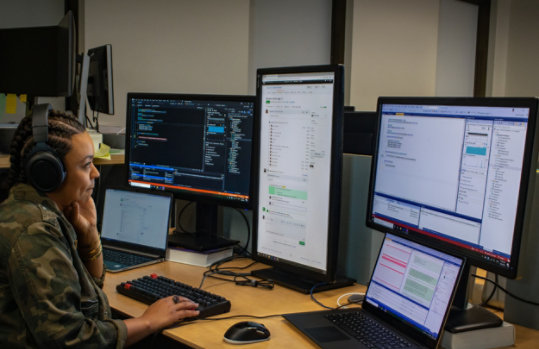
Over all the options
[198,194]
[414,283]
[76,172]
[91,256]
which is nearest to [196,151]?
[198,194]

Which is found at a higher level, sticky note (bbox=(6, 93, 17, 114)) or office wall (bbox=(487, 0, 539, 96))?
office wall (bbox=(487, 0, 539, 96))

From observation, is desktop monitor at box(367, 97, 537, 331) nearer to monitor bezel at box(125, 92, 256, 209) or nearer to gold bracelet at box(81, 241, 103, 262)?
monitor bezel at box(125, 92, 256, 209)

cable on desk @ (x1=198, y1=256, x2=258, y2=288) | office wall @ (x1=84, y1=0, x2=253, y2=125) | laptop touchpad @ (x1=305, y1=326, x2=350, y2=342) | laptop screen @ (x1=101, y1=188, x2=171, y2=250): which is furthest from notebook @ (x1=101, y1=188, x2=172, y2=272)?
office wall @ (x1=84, y1=0, x2=253, y2=125)

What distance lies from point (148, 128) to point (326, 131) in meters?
0.72

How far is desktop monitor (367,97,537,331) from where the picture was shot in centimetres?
107

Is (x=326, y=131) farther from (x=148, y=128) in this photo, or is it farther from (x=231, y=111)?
(x=148, y=128)

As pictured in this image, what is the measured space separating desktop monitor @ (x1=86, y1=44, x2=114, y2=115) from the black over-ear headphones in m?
1.78

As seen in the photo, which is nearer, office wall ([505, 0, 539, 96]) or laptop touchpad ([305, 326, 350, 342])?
laptop touchpad ([305, 326, 350, 342])

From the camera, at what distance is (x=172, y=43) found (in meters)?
4.14

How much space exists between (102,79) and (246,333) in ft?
6.97

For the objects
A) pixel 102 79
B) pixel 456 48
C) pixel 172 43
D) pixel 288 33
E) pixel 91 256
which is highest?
pixel 456 48

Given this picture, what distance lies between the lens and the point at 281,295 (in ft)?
4.99

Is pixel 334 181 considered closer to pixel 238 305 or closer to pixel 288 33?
pixel 238 305

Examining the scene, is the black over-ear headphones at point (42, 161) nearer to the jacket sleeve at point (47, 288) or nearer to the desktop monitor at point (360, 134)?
the jacket sleeve at point (47, 288)
